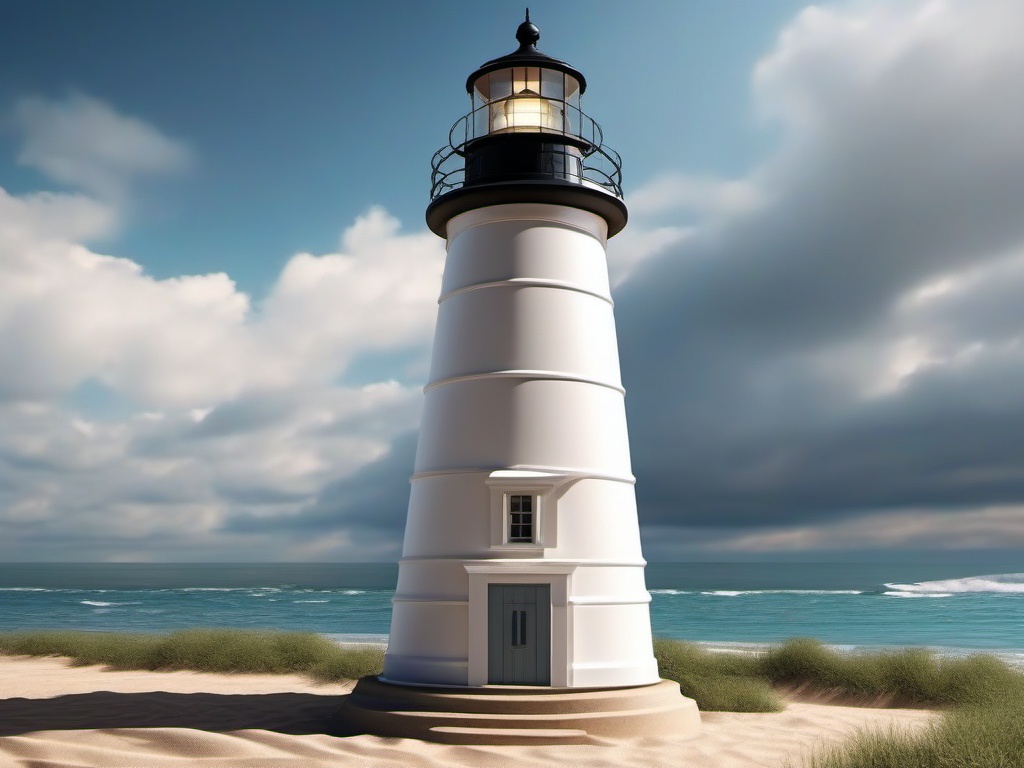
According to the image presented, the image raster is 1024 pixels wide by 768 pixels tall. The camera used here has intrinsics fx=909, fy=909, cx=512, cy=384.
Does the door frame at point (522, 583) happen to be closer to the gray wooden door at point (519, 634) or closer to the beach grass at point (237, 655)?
the gray wooden door at point (519, 634)

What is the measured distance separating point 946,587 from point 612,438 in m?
61.2

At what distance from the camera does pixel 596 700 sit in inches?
425

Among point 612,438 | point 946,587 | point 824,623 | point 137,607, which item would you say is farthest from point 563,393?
point 946,587

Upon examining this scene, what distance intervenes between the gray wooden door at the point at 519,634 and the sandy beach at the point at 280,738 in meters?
1.16

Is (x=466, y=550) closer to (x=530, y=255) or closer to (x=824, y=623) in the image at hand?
(x=530, y=255)

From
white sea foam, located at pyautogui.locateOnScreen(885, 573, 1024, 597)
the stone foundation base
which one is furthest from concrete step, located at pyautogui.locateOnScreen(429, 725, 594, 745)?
white sea foam, located at pyautogui.locateOnScreen(885, 573, 1024, 597)

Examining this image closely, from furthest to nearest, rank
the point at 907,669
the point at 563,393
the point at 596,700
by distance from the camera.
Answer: the point at 907,669
the point at 563,393
the point at 596,700

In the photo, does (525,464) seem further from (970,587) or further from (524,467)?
(970,587)

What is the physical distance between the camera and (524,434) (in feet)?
38.2

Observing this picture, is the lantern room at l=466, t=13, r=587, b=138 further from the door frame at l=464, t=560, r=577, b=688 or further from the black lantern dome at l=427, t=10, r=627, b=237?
the door frame at l=464, t=560, r=577, b=688

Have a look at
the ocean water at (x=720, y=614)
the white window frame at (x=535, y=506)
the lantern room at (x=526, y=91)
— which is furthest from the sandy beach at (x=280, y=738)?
the ocean water at (x=720, y=614)

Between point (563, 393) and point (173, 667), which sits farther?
point (173, 667)

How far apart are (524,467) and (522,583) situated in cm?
144

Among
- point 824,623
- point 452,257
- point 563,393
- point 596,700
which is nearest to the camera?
point 596,700
